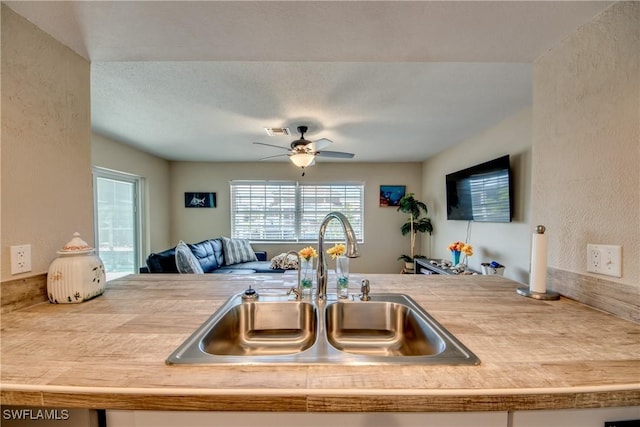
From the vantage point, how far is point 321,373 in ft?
2.04

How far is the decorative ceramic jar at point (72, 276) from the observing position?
1.06 meters

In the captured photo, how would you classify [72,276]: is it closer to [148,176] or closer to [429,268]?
[429,268]

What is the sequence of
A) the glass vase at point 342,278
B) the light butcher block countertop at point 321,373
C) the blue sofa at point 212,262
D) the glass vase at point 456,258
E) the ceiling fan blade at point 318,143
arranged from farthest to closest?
1. the glass vase at point 456,258
2. the blue sofa at point 212,262
3. the ceiling fan blade at point 318,143
4. the glass vase at point 342,278
5. the light butcher block countertop at point 321,373

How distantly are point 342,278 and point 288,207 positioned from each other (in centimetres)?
400

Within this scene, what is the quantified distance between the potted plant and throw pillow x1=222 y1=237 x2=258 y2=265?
110 inches

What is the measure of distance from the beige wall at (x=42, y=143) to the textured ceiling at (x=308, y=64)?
111 millimetres

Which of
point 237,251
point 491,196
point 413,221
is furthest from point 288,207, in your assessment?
point 491,196

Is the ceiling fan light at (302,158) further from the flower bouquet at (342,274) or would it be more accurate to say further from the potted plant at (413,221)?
the potted plant at (413,221)

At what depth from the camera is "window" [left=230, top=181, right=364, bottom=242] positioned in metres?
5.12

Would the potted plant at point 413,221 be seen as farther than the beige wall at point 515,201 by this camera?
Yes

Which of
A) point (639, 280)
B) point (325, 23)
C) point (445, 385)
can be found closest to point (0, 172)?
point (325, 23)

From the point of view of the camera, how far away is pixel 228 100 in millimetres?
2303

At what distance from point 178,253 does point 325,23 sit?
2873 mm

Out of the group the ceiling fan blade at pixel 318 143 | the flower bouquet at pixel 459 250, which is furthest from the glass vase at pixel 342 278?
the flower bouquet at pixel 459 250
